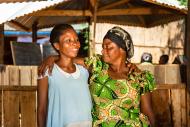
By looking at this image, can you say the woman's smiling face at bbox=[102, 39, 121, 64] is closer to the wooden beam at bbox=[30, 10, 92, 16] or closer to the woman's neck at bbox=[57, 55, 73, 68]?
the woman's neck at bbox=[57, 55, 73, 68]

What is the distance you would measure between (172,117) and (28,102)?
5.80 feet

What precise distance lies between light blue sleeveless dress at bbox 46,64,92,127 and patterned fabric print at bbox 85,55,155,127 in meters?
0.23

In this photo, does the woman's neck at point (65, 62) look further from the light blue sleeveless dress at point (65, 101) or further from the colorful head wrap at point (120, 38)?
the colorful head wrap at point (120, 38)

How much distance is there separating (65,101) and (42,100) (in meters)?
0.18

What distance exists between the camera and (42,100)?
3.36 m

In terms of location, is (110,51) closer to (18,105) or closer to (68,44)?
(68,44)

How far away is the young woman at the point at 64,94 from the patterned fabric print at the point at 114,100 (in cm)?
17

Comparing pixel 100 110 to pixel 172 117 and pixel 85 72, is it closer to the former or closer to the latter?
pixel 85 72

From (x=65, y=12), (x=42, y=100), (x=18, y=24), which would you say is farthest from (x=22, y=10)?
(x=42, y=100)

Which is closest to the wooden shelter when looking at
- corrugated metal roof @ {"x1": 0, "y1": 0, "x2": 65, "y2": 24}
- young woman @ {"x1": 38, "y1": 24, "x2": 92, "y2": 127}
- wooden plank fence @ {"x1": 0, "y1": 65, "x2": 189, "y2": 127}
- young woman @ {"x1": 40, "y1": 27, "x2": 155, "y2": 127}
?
wooden plank fence @ {"x1": 0, "y1": 65, "x2": 189, "y2": 127}

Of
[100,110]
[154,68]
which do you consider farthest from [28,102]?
[154,68]

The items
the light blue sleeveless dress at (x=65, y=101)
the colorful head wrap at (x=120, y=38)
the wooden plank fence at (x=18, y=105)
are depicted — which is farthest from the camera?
the wooden plank fence at (x=18, y=105)

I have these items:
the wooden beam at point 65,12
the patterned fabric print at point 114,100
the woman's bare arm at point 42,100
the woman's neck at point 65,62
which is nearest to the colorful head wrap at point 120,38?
the patterned fabric print at point 114,100

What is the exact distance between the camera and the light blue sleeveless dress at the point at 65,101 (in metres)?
3.33
